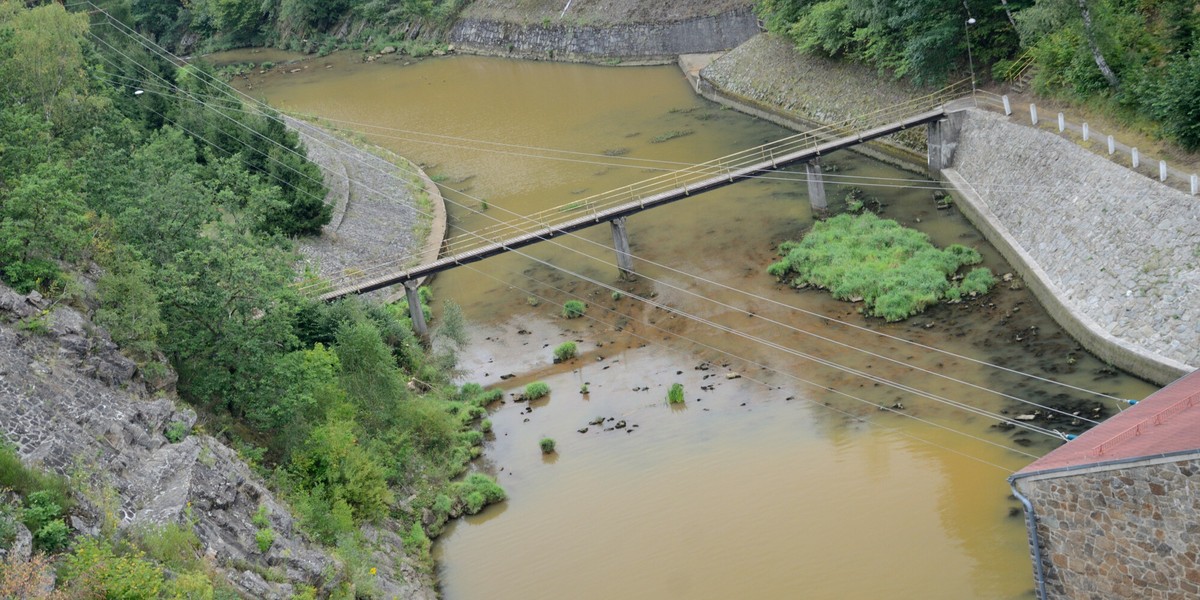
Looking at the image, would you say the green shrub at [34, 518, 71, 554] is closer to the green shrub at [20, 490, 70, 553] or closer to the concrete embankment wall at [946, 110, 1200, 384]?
the green shrub at [20, 490, 70, 553]

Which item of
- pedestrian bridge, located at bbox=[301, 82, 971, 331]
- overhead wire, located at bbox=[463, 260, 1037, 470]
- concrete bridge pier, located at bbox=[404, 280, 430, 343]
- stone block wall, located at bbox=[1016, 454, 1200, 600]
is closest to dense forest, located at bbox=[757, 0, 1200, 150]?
pedestrian bridge, located at bbox=[301, 82, 971, 331]

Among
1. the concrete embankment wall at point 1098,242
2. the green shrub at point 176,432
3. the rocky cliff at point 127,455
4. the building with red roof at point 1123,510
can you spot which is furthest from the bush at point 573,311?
the building with red roof at point 1123,510

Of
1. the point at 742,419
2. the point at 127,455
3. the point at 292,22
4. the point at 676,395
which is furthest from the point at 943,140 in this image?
the point at 292,22

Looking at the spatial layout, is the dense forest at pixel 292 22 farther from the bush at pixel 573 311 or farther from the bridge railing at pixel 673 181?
the bush at pixel 573 311

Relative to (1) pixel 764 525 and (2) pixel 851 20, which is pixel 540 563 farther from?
(2) pixel 851 20

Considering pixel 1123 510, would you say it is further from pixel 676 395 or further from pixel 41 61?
pixel 41 61

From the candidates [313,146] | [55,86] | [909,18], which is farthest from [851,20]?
[55,86]
